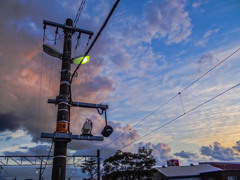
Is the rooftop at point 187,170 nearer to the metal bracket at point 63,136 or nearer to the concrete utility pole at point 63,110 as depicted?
the metal bracket at point 63,136

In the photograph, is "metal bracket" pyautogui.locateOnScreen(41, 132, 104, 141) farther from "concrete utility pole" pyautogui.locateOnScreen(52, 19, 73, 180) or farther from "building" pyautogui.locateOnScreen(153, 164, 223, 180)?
"building" pyautogui.locateOnScreen(153, 164, 223, 180)

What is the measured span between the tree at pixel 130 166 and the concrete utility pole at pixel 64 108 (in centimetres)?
2113

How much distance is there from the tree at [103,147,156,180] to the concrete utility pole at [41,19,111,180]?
2113 cm

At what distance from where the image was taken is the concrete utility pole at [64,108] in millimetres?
11961

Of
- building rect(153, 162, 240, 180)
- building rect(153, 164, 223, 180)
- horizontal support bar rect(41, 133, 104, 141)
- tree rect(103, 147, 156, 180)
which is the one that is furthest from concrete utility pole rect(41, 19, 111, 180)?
building rect(153, 162, 240, 180)

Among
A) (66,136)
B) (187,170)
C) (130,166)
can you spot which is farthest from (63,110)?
(187,170)

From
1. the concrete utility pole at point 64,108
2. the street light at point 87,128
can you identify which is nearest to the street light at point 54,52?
the concrete utility pole at point 64,108

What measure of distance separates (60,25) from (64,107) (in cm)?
670

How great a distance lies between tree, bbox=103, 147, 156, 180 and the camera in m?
32.4

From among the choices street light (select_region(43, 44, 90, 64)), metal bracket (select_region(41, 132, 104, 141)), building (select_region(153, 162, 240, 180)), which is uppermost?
street light (select_region(43, 44, 90, 64))

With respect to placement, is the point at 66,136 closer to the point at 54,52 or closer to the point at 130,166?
the point at 54,52

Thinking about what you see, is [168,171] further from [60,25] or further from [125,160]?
[60,25]

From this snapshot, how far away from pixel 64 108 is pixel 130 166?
77.6 feet

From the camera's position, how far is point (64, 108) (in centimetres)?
1334
